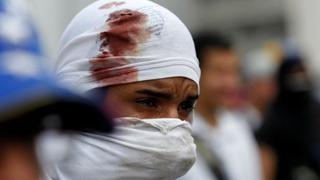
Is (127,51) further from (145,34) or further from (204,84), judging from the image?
(204,84)

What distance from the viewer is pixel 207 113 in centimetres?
563

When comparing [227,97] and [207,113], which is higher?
[207,113]

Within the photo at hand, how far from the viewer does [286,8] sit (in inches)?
765

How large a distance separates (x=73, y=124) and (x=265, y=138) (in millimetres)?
4810

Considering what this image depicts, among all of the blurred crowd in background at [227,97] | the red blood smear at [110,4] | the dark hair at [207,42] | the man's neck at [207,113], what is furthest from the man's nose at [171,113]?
the dark hair at [207,42]

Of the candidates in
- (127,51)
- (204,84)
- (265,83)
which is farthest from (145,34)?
(265,83)

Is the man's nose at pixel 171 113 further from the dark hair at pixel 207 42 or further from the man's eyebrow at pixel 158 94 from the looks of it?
the dark hair at pixel 207 42

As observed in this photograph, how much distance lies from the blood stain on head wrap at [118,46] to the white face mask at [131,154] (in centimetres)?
12

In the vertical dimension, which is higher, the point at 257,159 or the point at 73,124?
the point at 73,124

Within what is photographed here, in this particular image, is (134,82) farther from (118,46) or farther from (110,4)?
(110,4)

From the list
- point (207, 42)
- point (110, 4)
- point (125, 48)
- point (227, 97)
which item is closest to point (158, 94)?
point (125, 48)

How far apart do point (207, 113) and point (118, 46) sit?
2770 millimetres

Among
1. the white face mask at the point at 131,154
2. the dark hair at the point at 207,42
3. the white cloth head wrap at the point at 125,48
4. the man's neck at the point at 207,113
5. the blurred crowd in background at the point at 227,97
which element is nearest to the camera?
the blurred crowd in background at the point at 227,97

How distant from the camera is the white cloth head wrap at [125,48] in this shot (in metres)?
2.87
